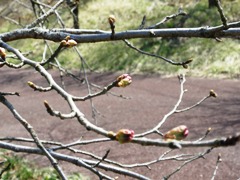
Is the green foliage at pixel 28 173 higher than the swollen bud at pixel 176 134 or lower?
lower

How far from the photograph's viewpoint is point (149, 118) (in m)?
6.12

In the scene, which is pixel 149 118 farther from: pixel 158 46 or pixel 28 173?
pixel 158 46

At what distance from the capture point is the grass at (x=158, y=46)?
827 cm

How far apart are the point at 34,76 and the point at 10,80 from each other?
677 millimetres

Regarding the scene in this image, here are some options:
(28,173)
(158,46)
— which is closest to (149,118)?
(28,173)

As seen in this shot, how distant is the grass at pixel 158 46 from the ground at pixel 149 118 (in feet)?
1.64

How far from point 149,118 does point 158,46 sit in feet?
12.4

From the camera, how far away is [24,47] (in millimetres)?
12805

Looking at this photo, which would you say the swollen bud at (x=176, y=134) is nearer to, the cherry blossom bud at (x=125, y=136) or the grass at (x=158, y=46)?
the cherry blossom bud at (x=125, y=136)

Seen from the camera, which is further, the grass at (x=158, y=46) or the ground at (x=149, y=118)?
the grass at (x=158, y=46)

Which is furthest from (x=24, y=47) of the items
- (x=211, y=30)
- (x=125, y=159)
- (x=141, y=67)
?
(x=211, y=30)

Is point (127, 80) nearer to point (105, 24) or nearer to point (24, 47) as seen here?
point (105, 24)

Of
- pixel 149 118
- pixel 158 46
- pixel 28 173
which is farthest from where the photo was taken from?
pixel 158 46

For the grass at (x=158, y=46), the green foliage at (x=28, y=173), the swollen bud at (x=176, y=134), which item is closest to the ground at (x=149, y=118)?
the green foliage at (x=28, y=173)
